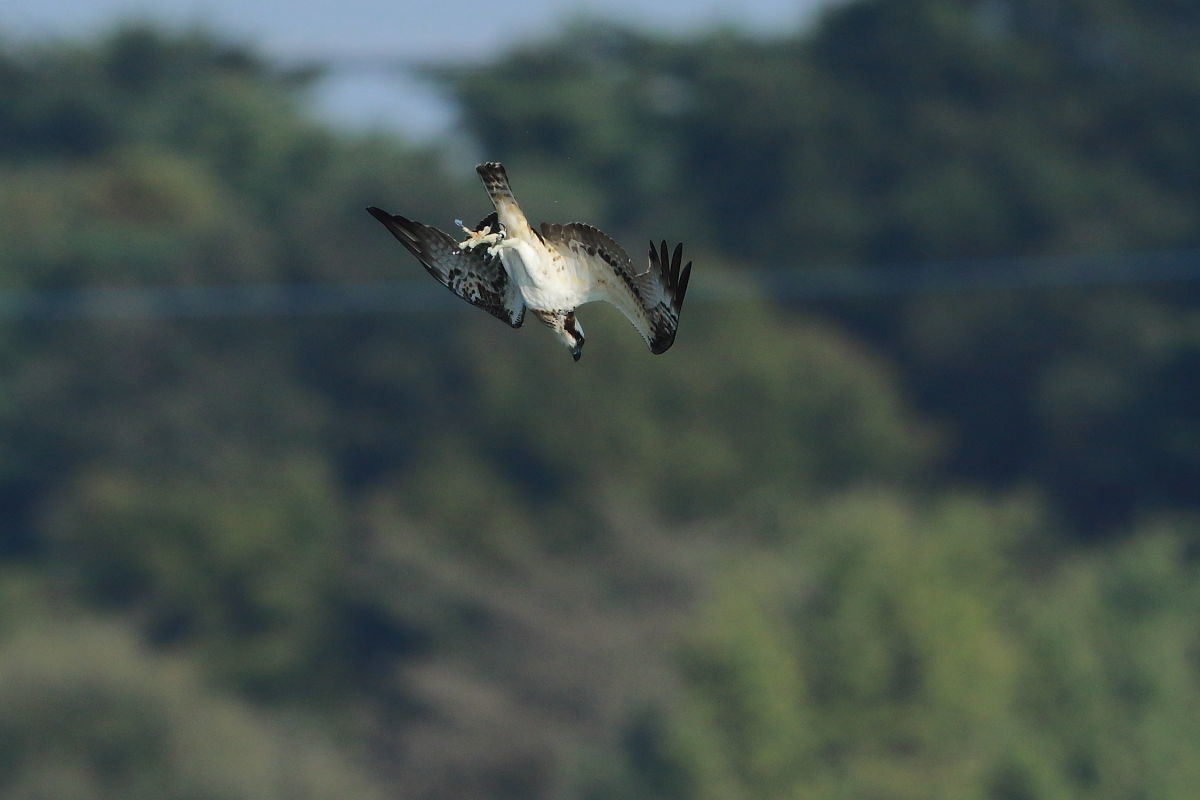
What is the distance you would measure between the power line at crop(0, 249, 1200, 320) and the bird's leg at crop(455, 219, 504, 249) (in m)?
72.7

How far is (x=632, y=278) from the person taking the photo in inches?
229

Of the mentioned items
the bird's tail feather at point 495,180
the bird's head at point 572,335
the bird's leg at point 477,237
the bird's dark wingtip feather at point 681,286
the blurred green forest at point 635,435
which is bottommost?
the bird's head at point 572,335

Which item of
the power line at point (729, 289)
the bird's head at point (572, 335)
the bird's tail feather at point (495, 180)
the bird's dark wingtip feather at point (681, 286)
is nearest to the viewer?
the bird's tail feather at point (495, 180)

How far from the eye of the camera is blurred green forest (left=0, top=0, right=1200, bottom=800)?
2589 inches

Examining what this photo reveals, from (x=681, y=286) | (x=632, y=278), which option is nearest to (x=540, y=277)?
(x=632, y=278)

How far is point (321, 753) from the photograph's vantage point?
6738 cm

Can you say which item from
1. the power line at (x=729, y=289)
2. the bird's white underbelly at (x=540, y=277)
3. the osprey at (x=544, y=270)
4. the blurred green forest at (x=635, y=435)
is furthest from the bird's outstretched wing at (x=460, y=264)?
the power line at (x=729, y=289)

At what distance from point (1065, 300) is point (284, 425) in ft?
81.8

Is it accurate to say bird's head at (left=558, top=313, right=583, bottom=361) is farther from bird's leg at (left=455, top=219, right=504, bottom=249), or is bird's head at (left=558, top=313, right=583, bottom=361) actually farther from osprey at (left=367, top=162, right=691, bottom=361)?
bird's leg at (left=455, top=219, right=504, bottom=249)

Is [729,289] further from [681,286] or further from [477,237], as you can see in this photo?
[477,237]

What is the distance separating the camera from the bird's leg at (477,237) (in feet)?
18.5

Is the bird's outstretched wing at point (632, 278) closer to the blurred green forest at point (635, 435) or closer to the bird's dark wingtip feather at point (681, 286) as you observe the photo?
the bird's dark wingtip feather at point (681, 286)

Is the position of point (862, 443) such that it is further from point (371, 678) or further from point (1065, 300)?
point (371, 678)

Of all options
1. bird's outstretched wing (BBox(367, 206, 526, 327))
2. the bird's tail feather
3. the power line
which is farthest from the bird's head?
the power line
